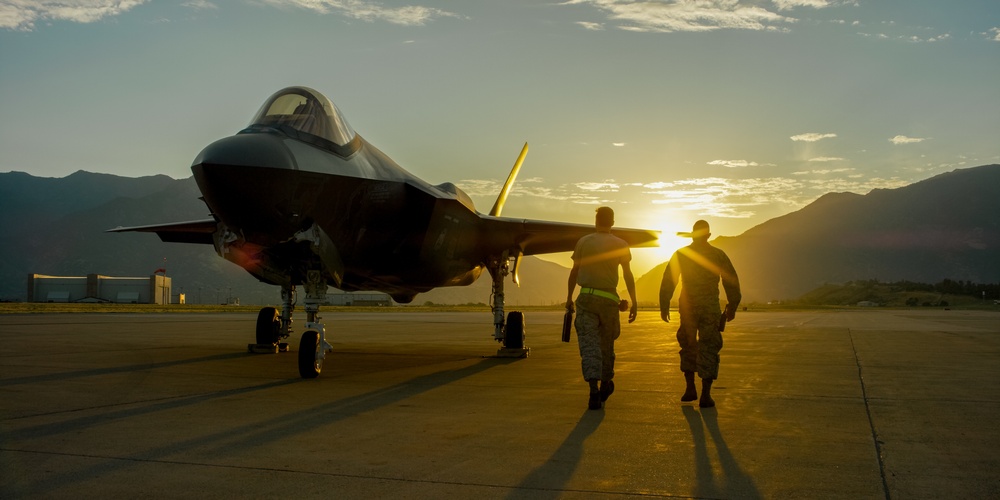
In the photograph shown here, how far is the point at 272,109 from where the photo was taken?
32.6 ft

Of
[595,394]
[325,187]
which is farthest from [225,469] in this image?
[325,187]

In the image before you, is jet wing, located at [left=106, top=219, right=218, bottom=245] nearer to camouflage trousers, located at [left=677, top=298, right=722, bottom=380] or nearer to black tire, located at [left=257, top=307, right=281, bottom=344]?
black tire, located at [left=257, top=307, right=281, bottom=344]

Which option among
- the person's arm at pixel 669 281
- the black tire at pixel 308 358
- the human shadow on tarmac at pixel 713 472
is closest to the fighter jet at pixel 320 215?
the black tire at pixel 308 358

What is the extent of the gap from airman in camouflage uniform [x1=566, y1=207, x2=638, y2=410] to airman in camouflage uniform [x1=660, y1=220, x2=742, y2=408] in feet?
1.82

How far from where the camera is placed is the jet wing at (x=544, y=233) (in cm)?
1435

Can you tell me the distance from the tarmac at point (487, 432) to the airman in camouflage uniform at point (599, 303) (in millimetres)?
383

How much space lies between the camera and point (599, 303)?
7766 millimetres

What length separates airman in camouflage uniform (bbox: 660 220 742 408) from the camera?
7828mm

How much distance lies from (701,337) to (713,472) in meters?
3.46

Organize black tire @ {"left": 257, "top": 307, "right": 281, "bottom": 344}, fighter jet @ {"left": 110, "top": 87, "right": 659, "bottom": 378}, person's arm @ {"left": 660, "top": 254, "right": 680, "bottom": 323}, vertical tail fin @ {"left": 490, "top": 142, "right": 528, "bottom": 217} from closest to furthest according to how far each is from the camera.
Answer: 1. person's arm @ {"left": 660, "top": 254, "right": 680, "bottom": 323}
2. fighter jet @ {"left": 110, "top": 87, "right": 659, "bottom": 378}
3. black tire @ {"left": 257, "top": 307, "right": 281, "bottom": 344}
4. vertical tail fin @ {"left": 490, "top": 142, "right": 528, "bottom": 217}

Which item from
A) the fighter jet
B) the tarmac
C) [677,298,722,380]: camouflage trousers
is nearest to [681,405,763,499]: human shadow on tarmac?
the tarmac

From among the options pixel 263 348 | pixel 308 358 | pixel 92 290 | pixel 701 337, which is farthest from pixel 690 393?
pixel 92 290

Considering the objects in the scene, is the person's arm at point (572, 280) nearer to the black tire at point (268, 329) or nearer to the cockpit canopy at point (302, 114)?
the cockpit canopy at point (302, 114)

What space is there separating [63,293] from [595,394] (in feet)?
314
